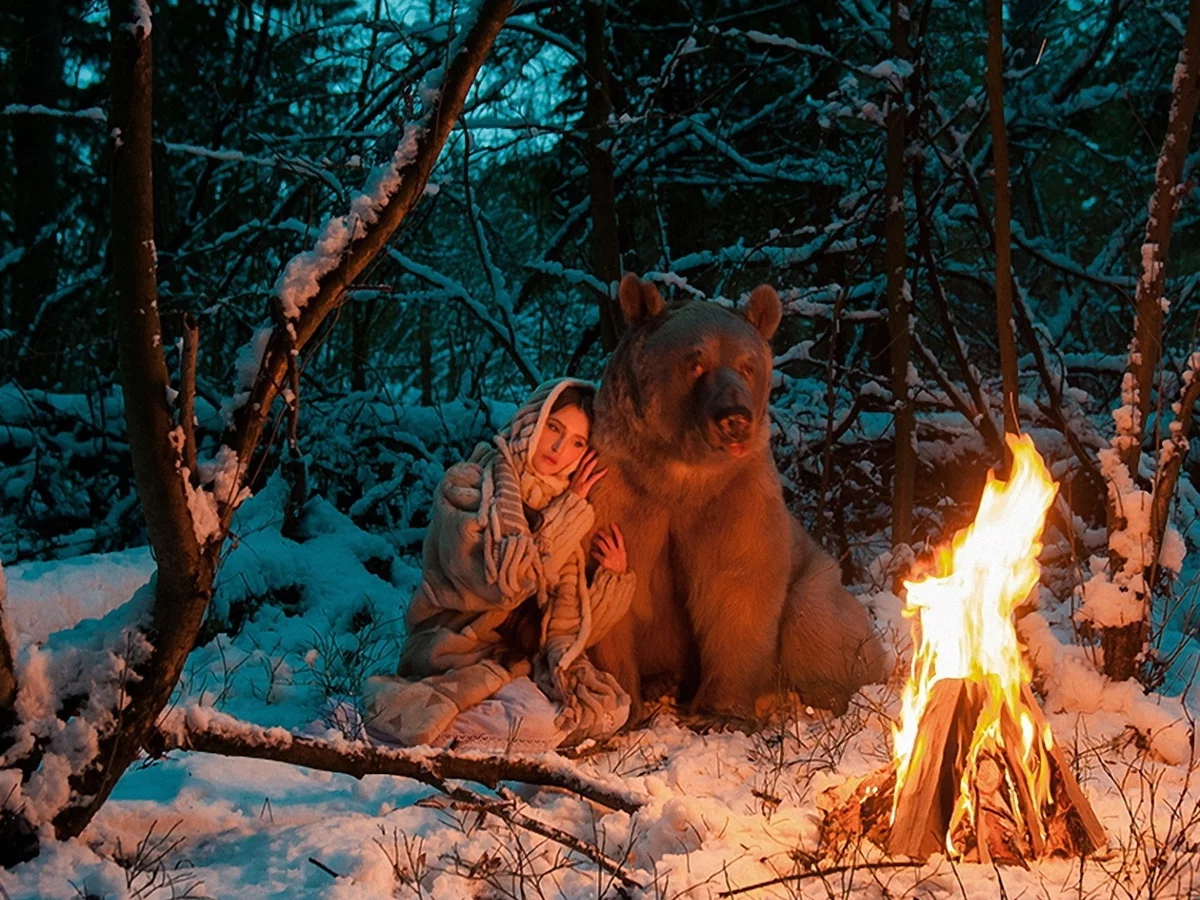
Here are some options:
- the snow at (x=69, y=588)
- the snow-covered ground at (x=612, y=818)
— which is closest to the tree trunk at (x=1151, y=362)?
the snow-covered ground at (x=612, y=818)

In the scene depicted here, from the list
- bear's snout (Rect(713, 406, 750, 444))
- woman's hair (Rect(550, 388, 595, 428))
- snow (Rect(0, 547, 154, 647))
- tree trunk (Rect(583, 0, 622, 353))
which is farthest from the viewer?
tree trunk (Rect(583, 0, 622, 353))

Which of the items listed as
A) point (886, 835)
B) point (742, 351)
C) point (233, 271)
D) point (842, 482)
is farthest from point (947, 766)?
point (233, 271)

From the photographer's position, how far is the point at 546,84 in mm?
8648

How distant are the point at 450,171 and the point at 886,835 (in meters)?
5.61

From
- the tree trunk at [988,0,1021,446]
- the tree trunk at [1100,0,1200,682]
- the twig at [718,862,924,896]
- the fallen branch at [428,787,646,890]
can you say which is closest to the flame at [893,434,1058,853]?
the twig at [718,862,924,896]

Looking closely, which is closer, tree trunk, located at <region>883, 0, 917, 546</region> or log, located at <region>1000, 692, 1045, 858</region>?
log, located at <region>1000, 692, 1045, 858</region>

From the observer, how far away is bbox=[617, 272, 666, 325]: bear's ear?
4363 millimetres

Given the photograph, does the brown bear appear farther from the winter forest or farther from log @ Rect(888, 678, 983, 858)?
log @ Rect(888, 678, 983, 858)

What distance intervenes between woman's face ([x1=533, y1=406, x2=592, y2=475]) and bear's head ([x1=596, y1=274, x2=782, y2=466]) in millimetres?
85

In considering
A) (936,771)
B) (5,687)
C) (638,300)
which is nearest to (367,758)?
(5,687)

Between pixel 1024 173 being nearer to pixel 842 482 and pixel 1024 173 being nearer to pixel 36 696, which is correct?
pixel 842 482

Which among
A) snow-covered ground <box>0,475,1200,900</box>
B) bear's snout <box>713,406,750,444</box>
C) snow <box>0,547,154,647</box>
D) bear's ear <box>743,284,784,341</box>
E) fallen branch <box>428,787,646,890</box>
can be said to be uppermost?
bear's ear <box>743,284,784,341</box>

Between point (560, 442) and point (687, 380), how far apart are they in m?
0.54

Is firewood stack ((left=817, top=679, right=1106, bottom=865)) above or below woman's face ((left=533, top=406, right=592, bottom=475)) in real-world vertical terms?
below
